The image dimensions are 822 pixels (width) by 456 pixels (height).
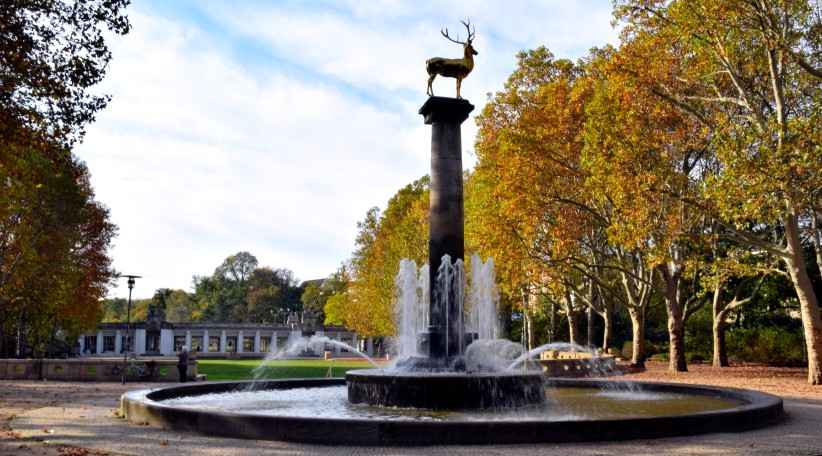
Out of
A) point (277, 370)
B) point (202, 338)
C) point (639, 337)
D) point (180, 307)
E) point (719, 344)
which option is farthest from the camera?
point (180, 307)

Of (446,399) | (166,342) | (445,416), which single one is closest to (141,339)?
(166,342)

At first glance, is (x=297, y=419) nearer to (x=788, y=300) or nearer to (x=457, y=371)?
(x=457, y=371)

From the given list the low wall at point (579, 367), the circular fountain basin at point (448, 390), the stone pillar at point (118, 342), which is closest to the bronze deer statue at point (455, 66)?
the circular fountain basin at point (448, 390)

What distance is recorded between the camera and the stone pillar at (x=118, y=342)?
8212 centimetres

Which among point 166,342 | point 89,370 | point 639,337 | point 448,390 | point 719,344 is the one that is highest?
point 639,337

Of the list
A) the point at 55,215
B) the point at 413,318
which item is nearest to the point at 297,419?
the point at 413,318

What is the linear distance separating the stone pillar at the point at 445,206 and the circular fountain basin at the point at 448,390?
167 centimetres

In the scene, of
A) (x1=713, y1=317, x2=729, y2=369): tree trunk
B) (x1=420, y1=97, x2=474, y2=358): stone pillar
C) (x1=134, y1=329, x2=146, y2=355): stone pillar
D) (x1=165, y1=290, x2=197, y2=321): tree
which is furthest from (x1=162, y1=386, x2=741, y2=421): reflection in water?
(x1=165, y1=290, x2=197, y2=321): tree

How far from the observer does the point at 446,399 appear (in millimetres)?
Answer: 14023

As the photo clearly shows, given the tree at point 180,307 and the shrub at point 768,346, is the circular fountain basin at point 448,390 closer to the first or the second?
the shrub at point 768,346

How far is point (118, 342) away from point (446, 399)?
254ft

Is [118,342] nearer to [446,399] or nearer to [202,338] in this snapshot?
[202,338]

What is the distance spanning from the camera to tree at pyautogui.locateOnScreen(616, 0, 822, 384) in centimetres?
2034

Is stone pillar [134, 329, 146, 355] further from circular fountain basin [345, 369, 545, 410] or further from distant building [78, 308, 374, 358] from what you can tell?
circular fountain basin [345, 369, 545, 410]
